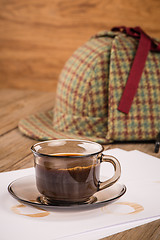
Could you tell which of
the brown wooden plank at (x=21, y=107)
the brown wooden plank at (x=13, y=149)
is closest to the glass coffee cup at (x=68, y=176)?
the brown wooden plank at (x=13, y=149)

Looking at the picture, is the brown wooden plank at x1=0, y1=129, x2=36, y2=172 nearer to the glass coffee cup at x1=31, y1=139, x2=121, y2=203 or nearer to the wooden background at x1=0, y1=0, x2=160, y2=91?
the glass coffee cup at x1=31, y1=139, x2=121, y2=203

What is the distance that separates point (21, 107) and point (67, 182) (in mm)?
820

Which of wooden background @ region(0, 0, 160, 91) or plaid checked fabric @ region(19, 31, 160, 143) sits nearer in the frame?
plaid checked fabric @ region(19, 31, 160, 143)

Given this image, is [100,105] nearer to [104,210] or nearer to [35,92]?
[104,210]

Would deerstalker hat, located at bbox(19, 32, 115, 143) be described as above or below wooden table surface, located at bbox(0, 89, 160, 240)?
above

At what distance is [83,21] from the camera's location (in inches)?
56.1

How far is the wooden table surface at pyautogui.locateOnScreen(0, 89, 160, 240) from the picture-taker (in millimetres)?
433

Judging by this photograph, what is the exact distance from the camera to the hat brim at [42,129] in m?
0.87

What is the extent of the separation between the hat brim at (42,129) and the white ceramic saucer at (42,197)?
36cm

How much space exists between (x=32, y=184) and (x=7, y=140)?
0.38 metres

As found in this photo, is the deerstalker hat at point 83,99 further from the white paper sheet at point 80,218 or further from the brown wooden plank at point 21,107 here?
the white paper sheet at point 80,218

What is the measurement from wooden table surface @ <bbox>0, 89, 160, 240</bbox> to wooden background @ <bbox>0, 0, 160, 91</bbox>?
0.10 m

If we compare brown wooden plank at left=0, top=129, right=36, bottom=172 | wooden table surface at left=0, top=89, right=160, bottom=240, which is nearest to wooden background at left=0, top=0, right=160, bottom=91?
wooden table surface at left=0, top=89, right=160, bottom=240

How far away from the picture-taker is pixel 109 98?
2.75 ft
